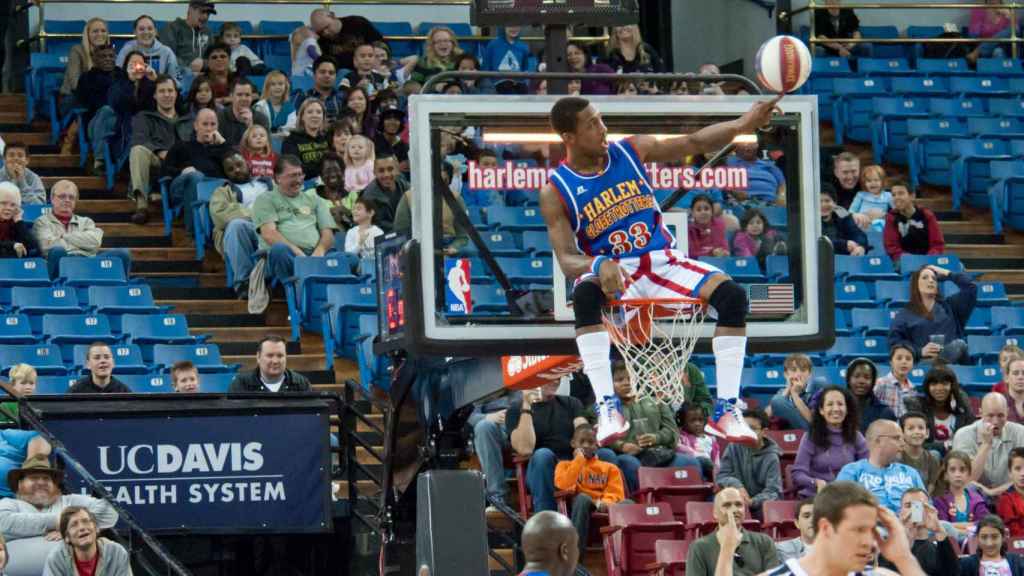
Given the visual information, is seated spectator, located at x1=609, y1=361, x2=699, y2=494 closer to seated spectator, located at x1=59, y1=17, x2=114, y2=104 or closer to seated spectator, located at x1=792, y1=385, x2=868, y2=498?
seated spectator, located at x1=792, y1=385, x2=868, y2=498

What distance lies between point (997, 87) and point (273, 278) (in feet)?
28.6

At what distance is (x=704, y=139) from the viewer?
959 cm

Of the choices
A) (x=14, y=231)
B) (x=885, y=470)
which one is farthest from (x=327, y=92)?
(x=885, y=470)

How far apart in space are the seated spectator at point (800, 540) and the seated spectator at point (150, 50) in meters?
8.42

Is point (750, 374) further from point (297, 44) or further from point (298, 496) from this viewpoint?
point (297, 44)

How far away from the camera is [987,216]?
20203 millimetres

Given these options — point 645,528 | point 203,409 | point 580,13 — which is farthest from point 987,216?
point 580,13

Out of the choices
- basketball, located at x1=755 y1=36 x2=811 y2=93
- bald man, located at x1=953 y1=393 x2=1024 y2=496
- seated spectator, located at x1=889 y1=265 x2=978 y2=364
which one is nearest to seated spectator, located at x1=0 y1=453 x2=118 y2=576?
basketball, located at x1=755 y1=36 x2=811 y2=93

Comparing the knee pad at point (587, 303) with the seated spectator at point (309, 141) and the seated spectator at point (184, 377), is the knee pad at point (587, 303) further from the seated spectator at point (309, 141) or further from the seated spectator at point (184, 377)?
the seated spectator at point (309, 141)

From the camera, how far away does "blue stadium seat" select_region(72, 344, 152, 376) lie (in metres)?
15.0

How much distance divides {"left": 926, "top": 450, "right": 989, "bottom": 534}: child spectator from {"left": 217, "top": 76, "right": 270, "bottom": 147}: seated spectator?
6.87m

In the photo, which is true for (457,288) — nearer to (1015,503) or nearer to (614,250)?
(614,250)

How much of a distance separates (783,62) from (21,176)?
351 inches

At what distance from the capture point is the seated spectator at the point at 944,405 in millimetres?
15172
